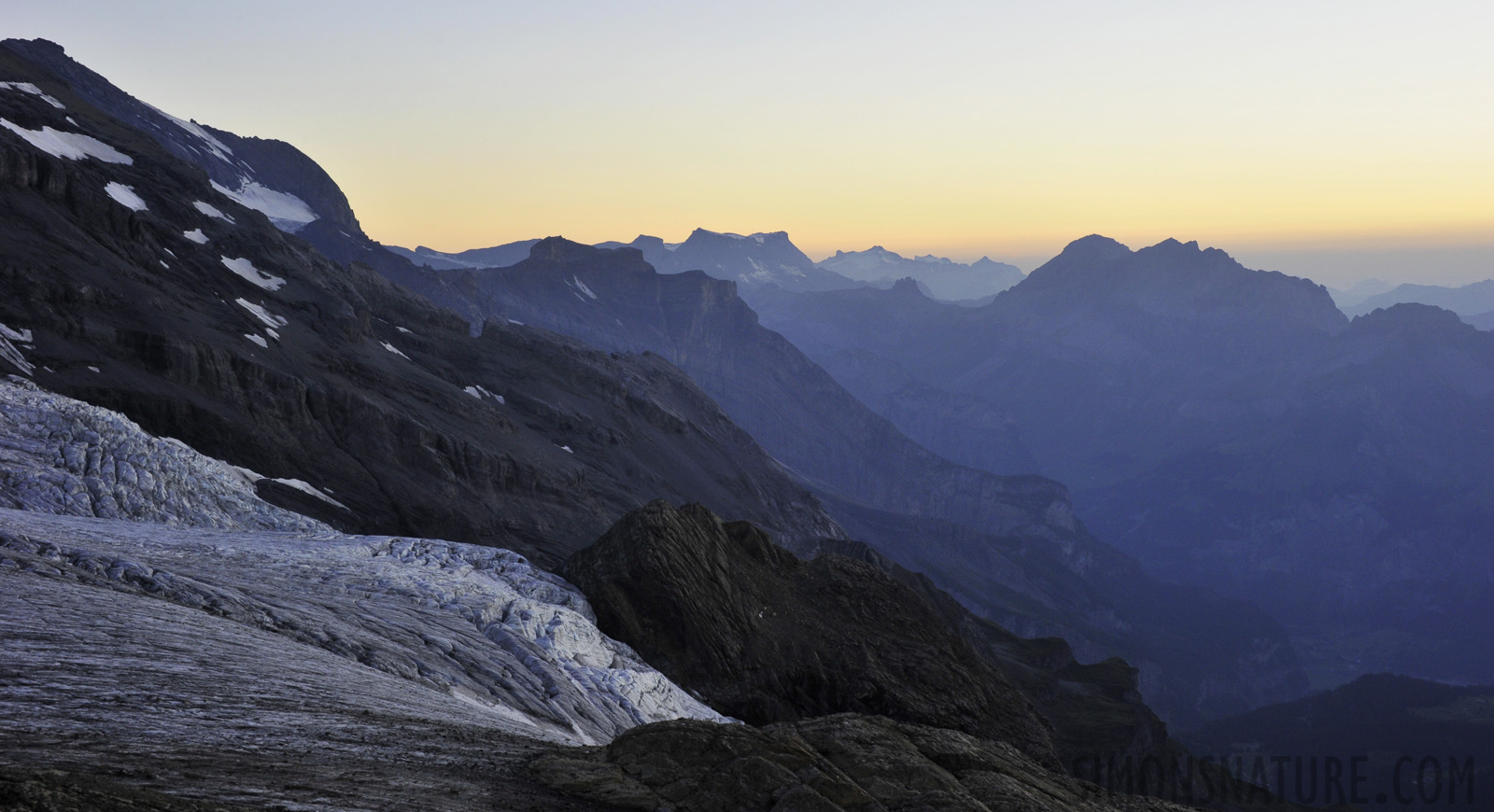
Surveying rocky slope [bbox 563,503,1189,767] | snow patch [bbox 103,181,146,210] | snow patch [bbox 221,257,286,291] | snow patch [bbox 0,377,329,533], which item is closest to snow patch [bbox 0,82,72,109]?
snow patch [bbox 103,181,146,210]

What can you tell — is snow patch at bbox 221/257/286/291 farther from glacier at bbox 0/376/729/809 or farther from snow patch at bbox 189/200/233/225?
glacier at bbox 0/376/729/809

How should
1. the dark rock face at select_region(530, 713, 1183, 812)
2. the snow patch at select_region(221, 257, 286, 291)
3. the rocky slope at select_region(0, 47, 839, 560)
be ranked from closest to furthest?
1. the dark rock face at select_region(530, 713, 1183, 812)
2. the rocky slope at select_region(0, 47, 839, 560)
3. the snow patch at select_region(221, 257, 286, 291)

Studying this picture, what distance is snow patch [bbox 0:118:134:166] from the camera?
6675cm

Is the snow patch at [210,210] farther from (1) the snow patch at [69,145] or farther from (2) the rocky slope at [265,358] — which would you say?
(1) the snow patch at [69,145]

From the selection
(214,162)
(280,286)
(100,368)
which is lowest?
(100,368)

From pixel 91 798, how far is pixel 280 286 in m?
79.4

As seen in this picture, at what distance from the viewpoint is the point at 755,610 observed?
37812 millimetres

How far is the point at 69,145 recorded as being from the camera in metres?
72.3

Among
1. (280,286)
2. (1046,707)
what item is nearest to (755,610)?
(1046,707)

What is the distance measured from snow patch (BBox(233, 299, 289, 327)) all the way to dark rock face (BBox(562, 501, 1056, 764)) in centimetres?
4634

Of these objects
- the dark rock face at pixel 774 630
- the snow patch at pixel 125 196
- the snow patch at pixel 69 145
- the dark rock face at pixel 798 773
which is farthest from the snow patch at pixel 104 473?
the snow patch at pixel 69 145

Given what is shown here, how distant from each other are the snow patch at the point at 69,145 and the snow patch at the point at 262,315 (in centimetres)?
1494

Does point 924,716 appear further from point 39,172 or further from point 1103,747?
point 39,172

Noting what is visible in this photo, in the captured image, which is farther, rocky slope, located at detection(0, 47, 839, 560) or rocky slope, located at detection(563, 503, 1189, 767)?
rocky slope, located at detection(0, 47, 839, 560)
